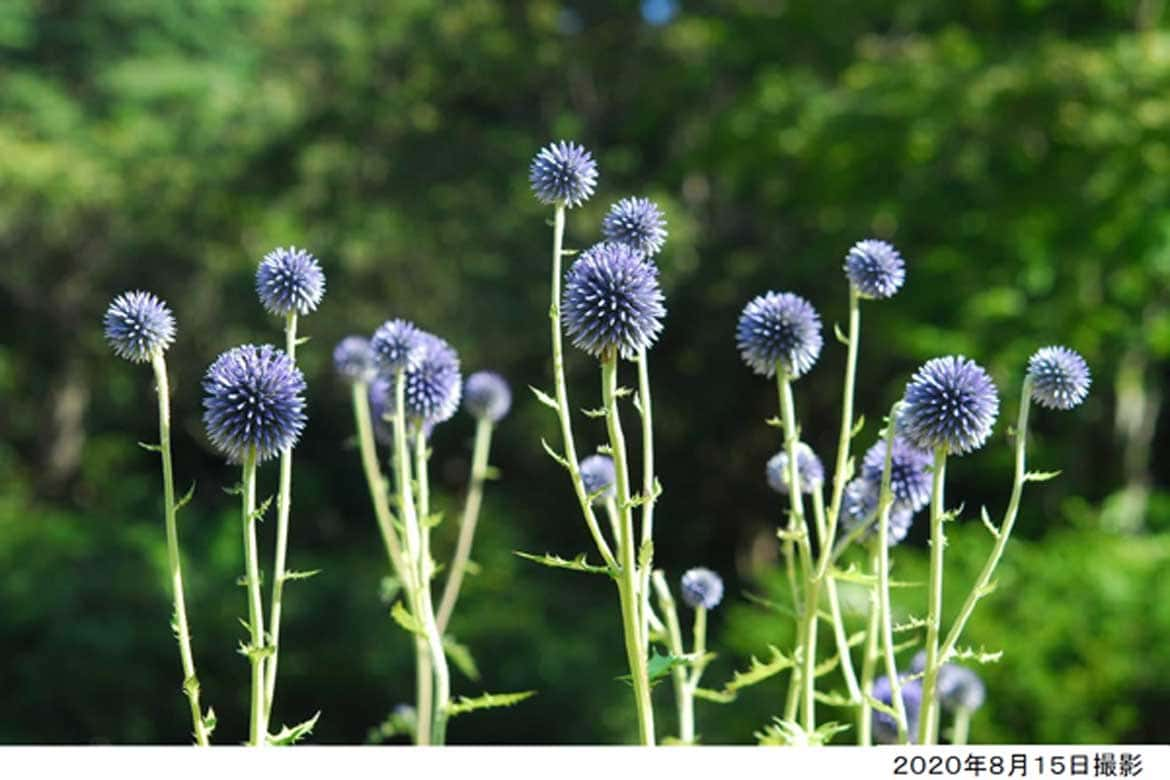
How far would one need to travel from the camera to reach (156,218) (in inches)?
551

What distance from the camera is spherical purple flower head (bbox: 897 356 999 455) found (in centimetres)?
121

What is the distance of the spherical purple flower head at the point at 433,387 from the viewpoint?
1549 millimetres

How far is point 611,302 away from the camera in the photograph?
117 centimetres

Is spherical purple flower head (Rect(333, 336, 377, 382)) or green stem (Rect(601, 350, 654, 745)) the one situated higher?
spherical purple flower head (Rect(333, 336, 377, 382))

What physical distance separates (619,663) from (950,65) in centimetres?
389

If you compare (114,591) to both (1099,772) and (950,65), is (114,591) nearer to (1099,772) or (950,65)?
(950,65)

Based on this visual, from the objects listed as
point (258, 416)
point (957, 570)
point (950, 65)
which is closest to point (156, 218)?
point (950, 65)

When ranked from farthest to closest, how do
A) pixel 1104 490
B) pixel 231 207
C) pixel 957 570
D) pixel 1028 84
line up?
pixel 231 207
pixel 1104 490
pixel 1028 84
pixel 957 570

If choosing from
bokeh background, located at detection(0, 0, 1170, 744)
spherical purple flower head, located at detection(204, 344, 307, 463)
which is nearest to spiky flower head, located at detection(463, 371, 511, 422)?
bokeh background, located at detection(0, 0, 1170, 744)

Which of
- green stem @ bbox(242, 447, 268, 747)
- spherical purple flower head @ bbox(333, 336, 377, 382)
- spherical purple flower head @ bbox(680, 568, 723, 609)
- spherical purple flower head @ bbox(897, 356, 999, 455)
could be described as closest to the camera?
green stem @ bbox(242, 447, 268, 747)

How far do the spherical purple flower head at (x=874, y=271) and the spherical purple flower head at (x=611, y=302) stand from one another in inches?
11.5

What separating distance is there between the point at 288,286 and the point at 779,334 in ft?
1.71

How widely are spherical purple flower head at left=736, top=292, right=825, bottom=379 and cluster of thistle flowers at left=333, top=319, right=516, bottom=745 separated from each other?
0.36m

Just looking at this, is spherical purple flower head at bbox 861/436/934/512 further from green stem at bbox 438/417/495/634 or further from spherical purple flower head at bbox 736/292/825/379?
green stem at bbox 438/417/495/634
